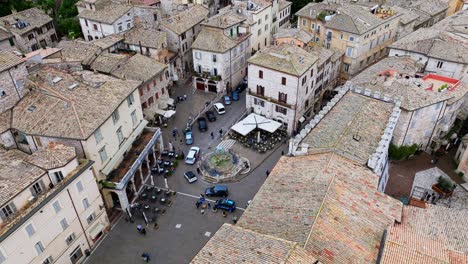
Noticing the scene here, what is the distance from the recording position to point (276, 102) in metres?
64.2

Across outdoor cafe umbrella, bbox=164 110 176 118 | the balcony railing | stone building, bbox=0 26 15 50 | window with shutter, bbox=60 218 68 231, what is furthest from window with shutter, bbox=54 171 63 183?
stone building, bbox=0 26 15 50

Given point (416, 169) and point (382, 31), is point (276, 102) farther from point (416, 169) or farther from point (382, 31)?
point (382, 31)

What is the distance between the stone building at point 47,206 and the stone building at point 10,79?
659 cm

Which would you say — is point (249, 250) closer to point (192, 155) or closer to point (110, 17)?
point (192, 155)

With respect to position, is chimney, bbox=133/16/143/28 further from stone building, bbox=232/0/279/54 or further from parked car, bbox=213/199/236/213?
parked car, bbox=213/199/236/213

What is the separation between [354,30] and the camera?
232 ft

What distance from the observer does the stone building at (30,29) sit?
3253 inches

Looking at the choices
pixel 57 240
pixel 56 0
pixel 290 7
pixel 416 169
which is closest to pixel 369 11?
pixel 290 7

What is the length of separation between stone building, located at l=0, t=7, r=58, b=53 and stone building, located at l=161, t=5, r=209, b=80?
31.6m

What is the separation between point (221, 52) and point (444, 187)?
43.1m

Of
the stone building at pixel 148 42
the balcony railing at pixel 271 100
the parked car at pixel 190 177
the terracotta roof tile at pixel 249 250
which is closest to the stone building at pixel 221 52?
the stone building at pixel 148 42

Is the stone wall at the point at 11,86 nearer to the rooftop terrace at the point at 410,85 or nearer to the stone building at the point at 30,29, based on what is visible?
the stone building at the point at 30,29

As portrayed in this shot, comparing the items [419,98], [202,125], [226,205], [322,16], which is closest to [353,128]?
[419,98]

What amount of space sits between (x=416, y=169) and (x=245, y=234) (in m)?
37.7
